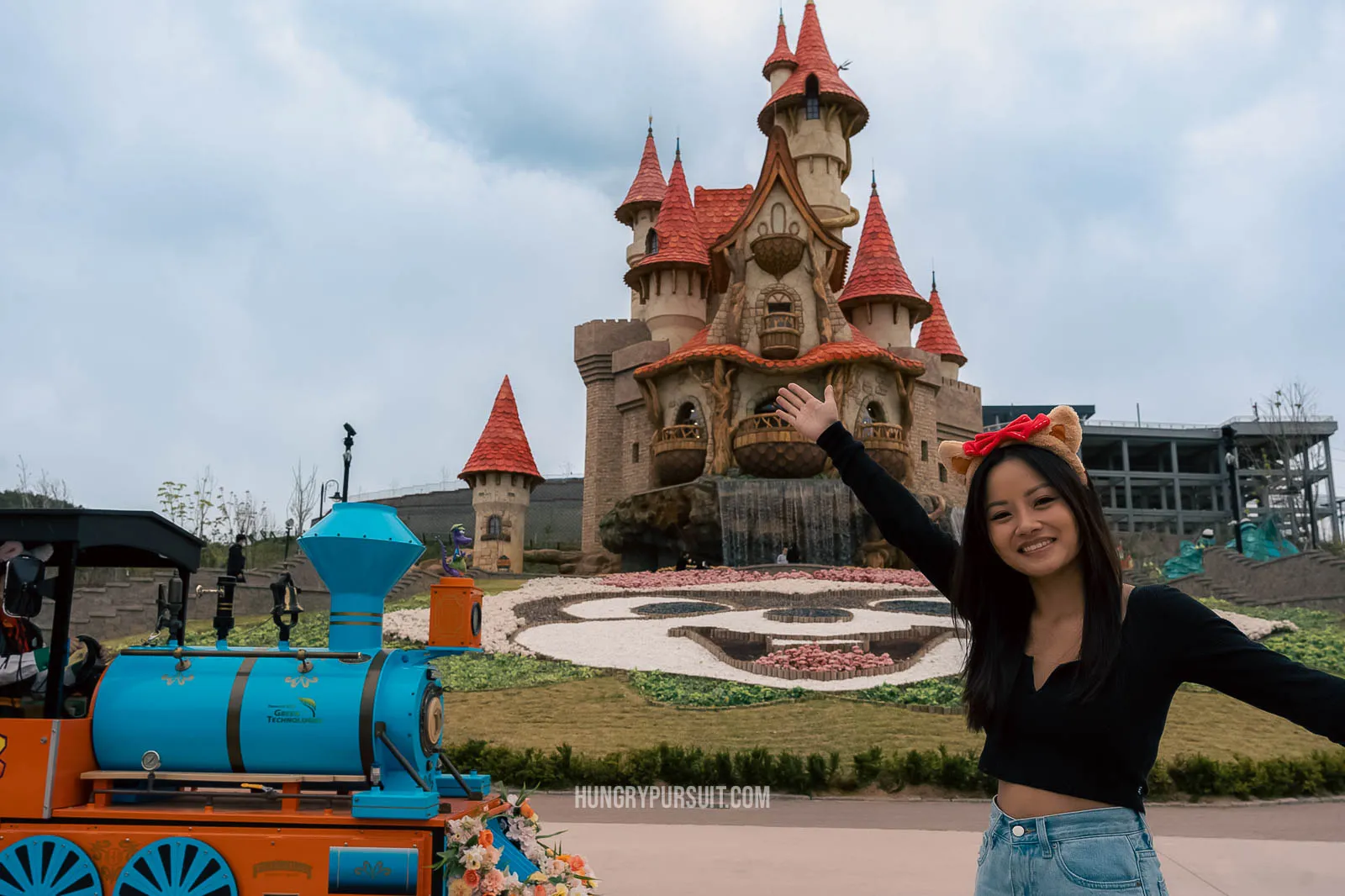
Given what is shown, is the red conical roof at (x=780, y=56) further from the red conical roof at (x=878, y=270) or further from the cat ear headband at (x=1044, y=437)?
the cat ear headband at (x=1044, y=437)

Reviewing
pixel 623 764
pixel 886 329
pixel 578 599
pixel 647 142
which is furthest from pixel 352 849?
pixel 647 142

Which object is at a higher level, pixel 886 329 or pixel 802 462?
pixel 886 329

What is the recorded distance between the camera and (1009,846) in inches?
93.8

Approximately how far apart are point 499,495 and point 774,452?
46.7ft

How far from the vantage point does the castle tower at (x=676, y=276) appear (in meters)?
40.7

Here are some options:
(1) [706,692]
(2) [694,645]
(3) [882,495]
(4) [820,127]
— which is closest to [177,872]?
(3) [882,495]

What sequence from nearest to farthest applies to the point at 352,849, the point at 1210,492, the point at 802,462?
1. the point at 352,849
2. the point at 802,462
3. the point at 1210,492

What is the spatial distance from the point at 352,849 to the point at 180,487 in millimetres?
52737

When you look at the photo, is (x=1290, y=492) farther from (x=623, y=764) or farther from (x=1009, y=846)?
(x=1009, y=846)

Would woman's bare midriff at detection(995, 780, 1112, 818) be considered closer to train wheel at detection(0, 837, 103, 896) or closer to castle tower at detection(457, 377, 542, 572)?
train wheel at detection(0, 837, 103, 896)

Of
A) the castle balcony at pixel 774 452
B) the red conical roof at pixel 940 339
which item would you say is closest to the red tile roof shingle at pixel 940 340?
the red conical roof at pixel 940 339

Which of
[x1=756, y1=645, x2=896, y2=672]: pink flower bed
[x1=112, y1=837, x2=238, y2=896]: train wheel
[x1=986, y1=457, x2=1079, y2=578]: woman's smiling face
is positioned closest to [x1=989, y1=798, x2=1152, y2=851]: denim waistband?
[x1=986, y1=457, x2=1079, y2=578]: woman's smiling face

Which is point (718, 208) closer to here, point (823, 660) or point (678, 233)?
point (678, 233)

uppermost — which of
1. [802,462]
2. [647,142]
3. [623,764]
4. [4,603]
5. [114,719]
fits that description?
[647,142]
